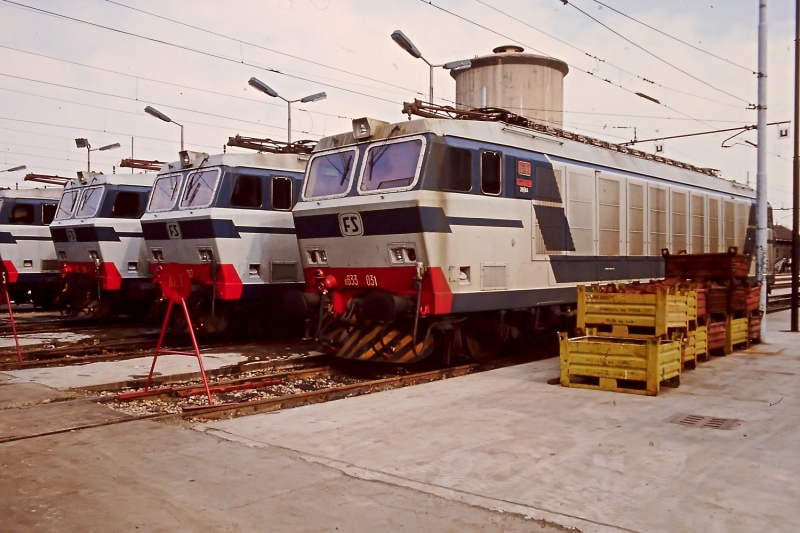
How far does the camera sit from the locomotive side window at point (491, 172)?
10.5 meters

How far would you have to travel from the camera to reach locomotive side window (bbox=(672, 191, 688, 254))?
15.6m

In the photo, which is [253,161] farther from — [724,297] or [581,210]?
[724,297]

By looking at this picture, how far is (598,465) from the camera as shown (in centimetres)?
584

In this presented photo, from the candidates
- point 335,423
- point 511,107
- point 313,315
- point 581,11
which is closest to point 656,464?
point 335,423

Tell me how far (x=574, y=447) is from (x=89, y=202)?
1545 cm

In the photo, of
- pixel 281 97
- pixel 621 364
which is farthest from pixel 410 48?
pixel 621 364

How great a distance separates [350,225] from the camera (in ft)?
34.9

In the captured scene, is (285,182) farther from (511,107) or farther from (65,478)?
(511,107)

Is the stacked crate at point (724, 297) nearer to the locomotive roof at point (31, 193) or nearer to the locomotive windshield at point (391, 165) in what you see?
the locomotive windshield at point (391, 165)

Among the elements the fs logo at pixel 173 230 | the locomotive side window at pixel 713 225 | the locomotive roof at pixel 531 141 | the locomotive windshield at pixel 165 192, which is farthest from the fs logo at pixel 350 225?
the locomotive side window at pixel 713 225

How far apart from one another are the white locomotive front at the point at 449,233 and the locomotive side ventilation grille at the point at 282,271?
9.29 ft

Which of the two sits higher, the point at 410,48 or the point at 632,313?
the point at 410,48

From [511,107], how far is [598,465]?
1310 inches

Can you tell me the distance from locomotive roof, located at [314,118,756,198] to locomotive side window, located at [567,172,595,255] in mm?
406
